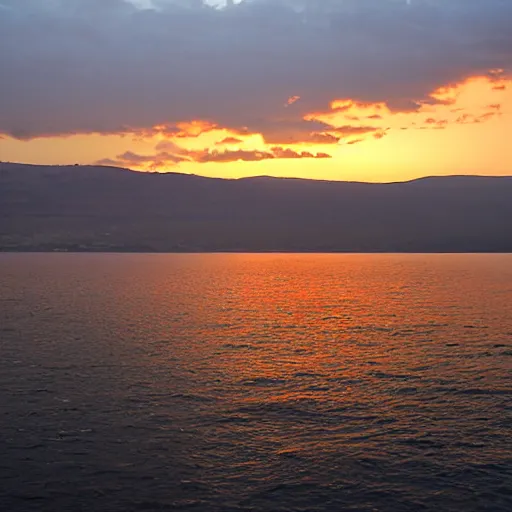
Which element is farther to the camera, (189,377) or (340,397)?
Result: (189,377)

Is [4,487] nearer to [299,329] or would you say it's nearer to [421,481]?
[421,481]

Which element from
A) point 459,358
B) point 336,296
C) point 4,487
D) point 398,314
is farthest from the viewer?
point 336,296

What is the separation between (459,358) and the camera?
49.7 metres

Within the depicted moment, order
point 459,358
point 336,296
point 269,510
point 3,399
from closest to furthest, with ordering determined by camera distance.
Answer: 1. point 269,510
2. point 3,399
3. point 459,358
4. point 336,296

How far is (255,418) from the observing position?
32.6 meters

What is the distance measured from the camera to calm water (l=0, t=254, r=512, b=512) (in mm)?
23594

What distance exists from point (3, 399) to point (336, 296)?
87322 millimetres

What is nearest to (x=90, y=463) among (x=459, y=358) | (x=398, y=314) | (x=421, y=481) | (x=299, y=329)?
(x=421, y=481)

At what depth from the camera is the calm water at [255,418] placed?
23.6 m

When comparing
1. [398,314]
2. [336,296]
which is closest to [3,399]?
[398,314]

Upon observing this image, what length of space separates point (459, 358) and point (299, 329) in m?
23.1

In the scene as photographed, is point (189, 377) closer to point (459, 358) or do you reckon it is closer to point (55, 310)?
point (459, 358)

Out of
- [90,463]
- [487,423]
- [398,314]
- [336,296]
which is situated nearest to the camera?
[90,463]

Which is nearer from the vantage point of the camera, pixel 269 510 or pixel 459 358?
pixel 269 510
